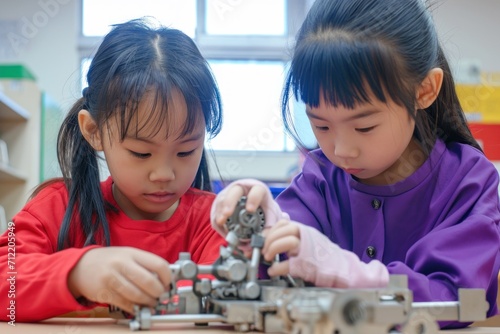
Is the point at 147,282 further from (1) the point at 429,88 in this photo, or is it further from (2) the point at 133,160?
(1) the point at 429,88

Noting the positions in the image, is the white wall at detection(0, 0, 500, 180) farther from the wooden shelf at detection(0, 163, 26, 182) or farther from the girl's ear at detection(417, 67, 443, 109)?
the girl's ear at detection(417, 67, 443, 109)

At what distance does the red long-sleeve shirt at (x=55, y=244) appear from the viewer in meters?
0.82

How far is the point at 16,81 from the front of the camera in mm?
3934

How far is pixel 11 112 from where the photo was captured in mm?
3670

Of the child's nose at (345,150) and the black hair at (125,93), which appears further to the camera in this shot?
the black hair at (125,93)

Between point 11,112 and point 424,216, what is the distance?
3063mm

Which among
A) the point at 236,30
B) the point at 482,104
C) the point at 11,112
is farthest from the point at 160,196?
the point at 236,30

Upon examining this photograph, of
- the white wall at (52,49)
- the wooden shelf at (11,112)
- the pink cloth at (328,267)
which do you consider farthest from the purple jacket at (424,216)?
the white wall at (52,49)

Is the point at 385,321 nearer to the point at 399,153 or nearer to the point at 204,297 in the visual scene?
the point at 204,297

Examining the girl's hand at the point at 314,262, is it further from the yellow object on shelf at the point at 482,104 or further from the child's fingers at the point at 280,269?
the yellow object on shelf at the point at 482,104

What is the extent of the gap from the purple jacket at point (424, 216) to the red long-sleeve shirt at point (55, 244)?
16 cm

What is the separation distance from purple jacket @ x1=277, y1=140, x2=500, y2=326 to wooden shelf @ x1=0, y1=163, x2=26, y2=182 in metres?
2.66

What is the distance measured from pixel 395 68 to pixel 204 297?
1.45 feet

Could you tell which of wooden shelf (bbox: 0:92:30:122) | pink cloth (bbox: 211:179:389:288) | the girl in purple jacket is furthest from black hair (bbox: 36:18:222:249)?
wooden shelf (bbox: 0:92:30:122)
